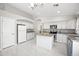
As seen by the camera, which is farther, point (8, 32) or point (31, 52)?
point (8, 32)

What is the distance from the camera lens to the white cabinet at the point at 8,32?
446cm

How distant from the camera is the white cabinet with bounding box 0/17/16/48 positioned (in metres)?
4.46

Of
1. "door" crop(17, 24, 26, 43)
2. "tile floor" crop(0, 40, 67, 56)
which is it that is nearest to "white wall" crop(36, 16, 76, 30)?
"door" crop(17, 24, 26, 43)

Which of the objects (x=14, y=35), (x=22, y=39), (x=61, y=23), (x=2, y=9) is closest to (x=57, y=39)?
(x=61, y=23)

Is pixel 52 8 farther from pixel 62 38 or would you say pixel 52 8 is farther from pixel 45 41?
pixel 62 38

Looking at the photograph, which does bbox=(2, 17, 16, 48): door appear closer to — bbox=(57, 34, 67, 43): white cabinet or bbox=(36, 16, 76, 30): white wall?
bbox=(36, 16, 76, 30): white wall

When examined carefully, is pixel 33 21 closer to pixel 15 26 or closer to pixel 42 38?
pixel 15 26

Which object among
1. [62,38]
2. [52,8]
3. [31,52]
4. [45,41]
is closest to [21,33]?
[45,41]

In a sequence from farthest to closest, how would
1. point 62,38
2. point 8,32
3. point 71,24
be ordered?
1. point 71,24
2. point 62,38
3. point 8,32

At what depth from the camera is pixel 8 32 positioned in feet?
15.9

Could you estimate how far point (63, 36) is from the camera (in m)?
6.84

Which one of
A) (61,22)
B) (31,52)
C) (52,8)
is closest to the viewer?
(31,52)

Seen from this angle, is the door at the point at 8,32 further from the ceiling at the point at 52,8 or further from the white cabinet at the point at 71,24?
the white cabinet at the point at 71,24

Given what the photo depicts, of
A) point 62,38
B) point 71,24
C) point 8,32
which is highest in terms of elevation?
point 71,24
